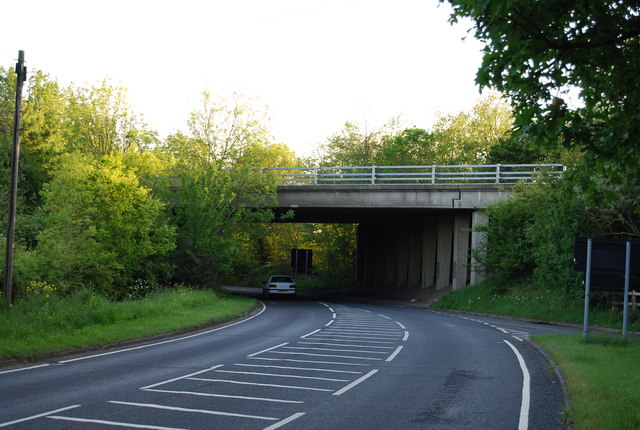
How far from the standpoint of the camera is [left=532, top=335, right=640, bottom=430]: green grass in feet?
25.9

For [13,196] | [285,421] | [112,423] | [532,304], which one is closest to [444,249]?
[532,304]

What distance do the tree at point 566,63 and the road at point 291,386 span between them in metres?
3.63

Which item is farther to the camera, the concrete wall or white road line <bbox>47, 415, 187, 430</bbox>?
the concrete wall

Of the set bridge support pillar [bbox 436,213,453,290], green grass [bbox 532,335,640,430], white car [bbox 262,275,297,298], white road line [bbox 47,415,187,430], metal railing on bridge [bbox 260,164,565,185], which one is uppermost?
metal railing on bridge [bbox 260,164,565,185]

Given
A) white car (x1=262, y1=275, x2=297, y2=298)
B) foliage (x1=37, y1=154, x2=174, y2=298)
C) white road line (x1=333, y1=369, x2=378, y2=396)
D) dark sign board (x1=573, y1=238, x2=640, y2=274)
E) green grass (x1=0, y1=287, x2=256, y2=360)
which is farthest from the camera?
white car (x1=262, y1=275, x2=297, y2=298)

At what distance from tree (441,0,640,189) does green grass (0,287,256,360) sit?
33.4 ft

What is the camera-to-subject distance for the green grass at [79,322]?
45.9 ft

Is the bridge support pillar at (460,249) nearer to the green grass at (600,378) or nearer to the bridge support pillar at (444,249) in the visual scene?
the bridge support pillar at (444,249)

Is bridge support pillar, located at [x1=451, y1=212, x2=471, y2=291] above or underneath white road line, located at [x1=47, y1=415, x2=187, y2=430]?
above

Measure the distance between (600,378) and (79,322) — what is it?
12187 mm

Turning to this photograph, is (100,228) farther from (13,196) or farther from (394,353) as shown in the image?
(394,353)

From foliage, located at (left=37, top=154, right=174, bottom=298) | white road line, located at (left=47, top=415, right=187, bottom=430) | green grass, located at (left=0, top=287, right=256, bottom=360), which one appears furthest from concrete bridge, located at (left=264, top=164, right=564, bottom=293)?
white road line, located at (left=47, top=415, right=187, bottom=430)

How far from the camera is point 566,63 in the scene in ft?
25.9

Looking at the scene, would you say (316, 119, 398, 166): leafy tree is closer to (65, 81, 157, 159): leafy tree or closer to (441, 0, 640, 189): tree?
(65, 81, 157, 159): leafy tree
